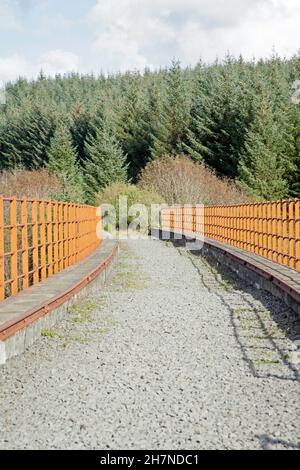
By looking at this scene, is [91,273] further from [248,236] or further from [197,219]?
[197,219]

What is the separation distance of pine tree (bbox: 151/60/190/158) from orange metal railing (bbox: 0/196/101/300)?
54.2 meters

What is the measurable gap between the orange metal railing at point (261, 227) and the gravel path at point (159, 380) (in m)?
2.23

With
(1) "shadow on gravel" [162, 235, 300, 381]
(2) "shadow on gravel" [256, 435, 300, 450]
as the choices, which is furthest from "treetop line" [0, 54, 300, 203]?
(2) "shadow on gravel" [256, 435, 300, 450]

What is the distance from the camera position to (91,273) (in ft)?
45.6

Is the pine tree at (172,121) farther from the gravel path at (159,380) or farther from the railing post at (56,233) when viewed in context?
the gravel path at (159,380)

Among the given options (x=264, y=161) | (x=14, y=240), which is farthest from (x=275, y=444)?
(x=264, y=161)

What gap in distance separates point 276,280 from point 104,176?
221ft

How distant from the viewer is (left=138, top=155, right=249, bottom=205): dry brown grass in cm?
4728

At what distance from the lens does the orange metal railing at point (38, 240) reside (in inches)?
403

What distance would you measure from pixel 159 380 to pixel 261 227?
35.4ft

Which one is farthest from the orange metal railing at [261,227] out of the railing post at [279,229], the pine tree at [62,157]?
the pine tree at [62,157]

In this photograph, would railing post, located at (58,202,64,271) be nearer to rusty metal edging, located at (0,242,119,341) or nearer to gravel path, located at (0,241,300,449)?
rusty metal edging, located at (0,242,119,341)
